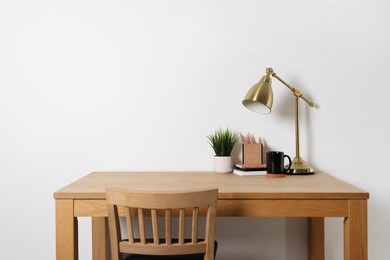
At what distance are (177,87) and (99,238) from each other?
942 mm

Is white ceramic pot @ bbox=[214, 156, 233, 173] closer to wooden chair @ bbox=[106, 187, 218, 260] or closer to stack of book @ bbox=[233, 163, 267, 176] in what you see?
stack of book @ bbox=[233, 163, 267, 176]

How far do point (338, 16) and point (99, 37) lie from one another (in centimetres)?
135

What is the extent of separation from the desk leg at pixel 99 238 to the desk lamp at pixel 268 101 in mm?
1013

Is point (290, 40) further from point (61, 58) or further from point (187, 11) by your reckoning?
point (61, 58)

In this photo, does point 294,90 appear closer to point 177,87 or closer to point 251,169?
point 251,169

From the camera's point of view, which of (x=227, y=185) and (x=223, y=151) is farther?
(x=223, y=151)

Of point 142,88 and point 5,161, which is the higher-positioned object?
point 142,88

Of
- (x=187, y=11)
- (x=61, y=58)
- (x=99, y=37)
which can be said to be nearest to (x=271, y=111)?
(x=187, y=11)

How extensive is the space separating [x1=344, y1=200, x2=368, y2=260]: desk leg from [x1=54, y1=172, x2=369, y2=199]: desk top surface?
42 millimetres

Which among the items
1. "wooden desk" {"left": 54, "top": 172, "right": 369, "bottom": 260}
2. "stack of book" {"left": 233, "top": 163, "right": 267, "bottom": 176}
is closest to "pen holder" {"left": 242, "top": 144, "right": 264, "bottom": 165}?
"stack of book" {"left": 233, "top": 163, "right": 267, "bottom": 176}

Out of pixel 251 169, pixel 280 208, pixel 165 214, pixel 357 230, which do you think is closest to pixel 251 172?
pixel 251 169

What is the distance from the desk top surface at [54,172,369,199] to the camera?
5.59ft

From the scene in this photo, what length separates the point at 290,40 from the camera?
238cm

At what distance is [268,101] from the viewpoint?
2158 millimetres
